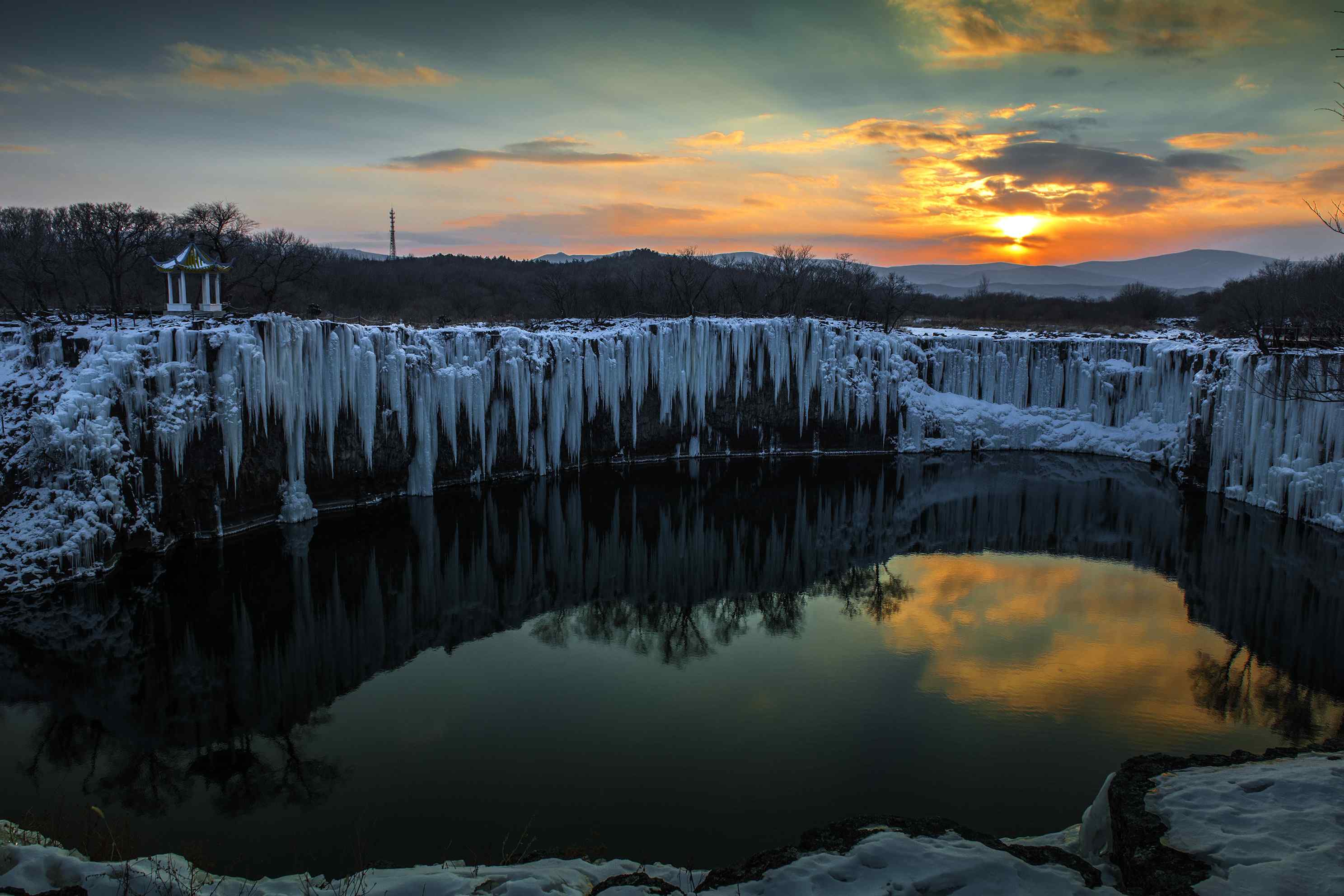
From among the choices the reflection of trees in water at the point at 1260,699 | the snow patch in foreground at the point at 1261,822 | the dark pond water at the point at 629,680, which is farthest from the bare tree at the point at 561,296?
the snow patch in foreground at the point at 1261,822

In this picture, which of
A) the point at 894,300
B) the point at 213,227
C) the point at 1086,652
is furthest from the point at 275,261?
the point at 1086,652

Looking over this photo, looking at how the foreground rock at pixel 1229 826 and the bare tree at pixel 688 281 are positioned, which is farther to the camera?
the bare tree at pixel 688 281

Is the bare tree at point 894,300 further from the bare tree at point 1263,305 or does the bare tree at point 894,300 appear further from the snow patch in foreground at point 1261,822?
the snow patch in foreground at point 1261,822

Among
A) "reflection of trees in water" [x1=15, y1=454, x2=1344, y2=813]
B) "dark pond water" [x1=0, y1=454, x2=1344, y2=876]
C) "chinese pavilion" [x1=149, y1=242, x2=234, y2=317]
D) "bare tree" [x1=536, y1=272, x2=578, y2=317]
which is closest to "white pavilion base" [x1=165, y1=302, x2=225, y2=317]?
"chinese pavilion" [x1=149, y1=242, x2=234, y2=317]

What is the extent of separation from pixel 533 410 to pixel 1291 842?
2400 cm

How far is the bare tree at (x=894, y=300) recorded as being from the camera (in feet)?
123

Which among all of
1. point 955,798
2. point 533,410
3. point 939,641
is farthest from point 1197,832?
point 533,410

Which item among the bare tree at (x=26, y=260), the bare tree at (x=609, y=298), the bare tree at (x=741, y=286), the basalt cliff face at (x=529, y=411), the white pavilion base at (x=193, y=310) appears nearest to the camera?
the basalt cliff face at (x=529, y=411)

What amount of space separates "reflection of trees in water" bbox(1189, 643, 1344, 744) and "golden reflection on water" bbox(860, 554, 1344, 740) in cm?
2

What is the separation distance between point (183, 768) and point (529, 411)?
1865cm

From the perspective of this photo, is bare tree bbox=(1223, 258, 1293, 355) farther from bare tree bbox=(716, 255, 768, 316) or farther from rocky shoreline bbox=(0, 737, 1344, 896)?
rocky shoreline bbox=(0, 737, 1344, 896)

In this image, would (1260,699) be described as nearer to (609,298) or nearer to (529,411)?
(529,411)

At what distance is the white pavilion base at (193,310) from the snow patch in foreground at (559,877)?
56.9ft

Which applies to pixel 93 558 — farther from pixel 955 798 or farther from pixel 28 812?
pixel 955 798
